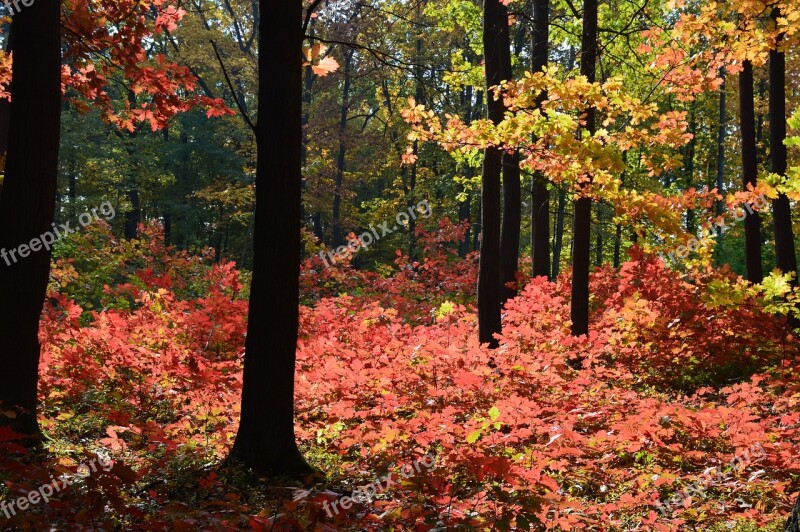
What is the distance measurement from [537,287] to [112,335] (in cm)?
745

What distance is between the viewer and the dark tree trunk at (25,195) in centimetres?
560

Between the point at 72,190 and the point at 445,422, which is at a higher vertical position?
the point at 72,190

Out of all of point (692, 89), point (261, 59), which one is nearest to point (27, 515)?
point (261, 59)

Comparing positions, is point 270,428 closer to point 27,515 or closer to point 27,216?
point 27,515

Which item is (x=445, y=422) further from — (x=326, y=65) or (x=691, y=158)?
(x=691, y=158)

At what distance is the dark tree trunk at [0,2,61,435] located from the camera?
18.4ft

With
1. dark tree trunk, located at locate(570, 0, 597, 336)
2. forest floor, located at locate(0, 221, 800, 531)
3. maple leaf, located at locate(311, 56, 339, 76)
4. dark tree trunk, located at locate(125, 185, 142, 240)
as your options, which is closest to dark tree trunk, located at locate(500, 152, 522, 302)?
forest floor, located at locate(0, 221, 800, 531)

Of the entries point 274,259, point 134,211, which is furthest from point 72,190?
point 274,259

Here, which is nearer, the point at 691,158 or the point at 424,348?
the point at 424,348

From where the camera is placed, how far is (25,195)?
563cm

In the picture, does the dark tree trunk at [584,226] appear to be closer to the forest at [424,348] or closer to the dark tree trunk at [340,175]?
the forest at [424,348]

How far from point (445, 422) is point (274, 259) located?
2.20 m

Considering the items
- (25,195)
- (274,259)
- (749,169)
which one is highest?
(749,169)

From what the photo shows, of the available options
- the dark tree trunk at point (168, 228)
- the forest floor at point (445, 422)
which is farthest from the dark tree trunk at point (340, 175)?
the forest floor at point (445, 422)
